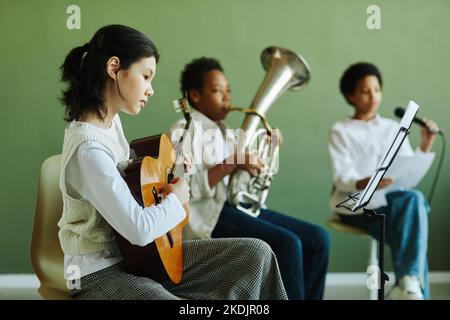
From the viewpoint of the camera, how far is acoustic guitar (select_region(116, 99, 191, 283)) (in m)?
1.24

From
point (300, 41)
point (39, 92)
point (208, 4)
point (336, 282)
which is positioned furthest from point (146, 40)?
point (336, 282)

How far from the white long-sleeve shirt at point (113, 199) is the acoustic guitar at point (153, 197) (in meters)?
0.04

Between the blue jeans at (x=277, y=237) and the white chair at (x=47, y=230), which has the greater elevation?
the white chair at (x=47, y=230)

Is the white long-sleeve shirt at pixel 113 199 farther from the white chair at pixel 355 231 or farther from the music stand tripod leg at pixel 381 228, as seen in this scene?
the white chair at pixel 355 231

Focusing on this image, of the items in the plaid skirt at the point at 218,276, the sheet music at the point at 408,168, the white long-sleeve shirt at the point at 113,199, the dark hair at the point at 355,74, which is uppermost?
the dark hair at the point at 355,74

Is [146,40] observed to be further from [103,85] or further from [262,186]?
[262,186]

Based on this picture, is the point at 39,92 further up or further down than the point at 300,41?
further down

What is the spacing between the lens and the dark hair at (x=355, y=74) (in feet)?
7.76

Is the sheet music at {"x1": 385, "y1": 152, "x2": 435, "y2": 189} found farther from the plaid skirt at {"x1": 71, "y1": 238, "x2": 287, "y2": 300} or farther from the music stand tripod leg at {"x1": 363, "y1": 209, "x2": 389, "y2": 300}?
the plaid skirt at {"x1": 71, "y1": 238, "x2": 287, "y2": 300}

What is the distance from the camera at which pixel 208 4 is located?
2.04 meters

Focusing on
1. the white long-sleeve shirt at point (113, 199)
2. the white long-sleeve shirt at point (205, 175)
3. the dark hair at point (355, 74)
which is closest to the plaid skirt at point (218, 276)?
the white long-sleeve shirt at point (113, 199)

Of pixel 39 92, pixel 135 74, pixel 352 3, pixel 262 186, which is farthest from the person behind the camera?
pixel 352 3

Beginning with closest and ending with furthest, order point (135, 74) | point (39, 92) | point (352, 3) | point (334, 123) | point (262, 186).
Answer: point (135, 74), point (39, 92), point (262, 186), point (352, 3), point (334, 123)
